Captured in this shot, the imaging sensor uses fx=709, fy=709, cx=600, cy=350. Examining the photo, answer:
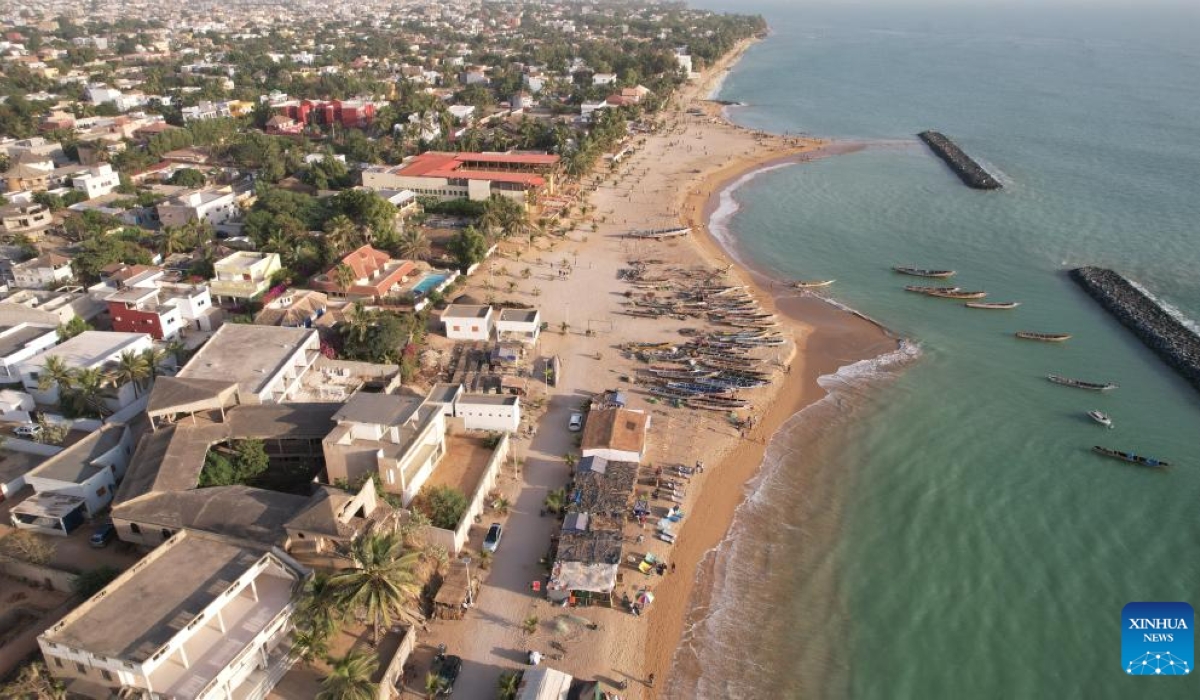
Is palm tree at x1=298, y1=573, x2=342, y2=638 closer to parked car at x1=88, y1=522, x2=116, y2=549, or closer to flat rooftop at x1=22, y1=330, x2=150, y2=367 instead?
parked car at x1=88, y1=522, x2=116, y2=549

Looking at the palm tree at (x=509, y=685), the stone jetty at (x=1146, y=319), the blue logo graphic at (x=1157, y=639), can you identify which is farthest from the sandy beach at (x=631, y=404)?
the stone jetty at (x=1146, y=319)

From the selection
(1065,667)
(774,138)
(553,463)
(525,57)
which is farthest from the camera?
(525,57)

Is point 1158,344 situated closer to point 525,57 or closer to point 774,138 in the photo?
point 774,138

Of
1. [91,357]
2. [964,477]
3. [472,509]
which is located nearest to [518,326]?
[472,509]

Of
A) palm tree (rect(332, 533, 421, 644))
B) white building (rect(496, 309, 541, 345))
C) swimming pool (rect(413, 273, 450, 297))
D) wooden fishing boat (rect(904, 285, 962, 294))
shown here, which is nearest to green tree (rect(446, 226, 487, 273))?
swimming pool (rect(413, 273, 450, 297))

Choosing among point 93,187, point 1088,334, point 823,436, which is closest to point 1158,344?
point 1088,334

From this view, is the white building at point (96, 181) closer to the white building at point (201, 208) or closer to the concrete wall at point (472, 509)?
the white building at point (201, 208)

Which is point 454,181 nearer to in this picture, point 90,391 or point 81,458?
point 90,391
